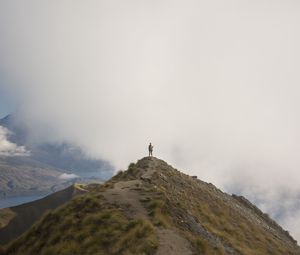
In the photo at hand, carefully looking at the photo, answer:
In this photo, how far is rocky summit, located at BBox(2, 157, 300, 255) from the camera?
28578mm

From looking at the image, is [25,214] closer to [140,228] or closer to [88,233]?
[88,233]

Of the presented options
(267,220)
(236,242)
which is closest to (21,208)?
(267,220)

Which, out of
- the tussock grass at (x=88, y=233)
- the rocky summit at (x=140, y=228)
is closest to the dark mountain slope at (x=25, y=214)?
the rocky summit at (x=140, y=228)

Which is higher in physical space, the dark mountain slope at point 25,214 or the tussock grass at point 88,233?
the dark mountain slope at point 25,214

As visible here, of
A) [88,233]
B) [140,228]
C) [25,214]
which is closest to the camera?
[140,228]

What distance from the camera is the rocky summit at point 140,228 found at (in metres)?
28.6

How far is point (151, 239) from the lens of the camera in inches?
1104

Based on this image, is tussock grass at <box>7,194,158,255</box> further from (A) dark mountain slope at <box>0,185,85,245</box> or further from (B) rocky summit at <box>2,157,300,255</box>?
(A) dark mountain slope at <box>0,185,85,245</box>

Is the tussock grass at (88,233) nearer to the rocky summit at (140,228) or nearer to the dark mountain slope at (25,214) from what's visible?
the rocky summit at (140,228)

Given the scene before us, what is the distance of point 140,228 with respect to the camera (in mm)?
30328

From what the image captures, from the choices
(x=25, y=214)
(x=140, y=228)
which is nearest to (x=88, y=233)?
(x=140, y=228)

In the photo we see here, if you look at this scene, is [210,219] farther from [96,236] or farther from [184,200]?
[96,236]

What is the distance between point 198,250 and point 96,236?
8368mm

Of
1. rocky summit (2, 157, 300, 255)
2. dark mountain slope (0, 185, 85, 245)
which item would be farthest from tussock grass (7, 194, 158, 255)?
dark mountain slope (0, 185, 85, 245)
